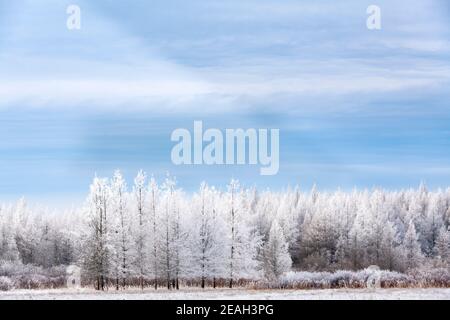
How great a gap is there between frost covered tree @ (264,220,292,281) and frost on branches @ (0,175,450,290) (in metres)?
0.09

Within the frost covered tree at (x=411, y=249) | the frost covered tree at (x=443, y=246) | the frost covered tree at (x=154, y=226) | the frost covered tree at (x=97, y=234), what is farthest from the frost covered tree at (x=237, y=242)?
the frost covered tree at (x=443, y=246)

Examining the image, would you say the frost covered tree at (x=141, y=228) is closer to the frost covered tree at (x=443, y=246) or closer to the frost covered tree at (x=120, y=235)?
the frost covered tree at (x=120, y=235)

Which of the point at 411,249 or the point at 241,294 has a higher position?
the point at 241,294

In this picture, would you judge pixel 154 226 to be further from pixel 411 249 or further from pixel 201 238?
pixel 411 249

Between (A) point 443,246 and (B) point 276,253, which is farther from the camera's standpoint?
(A) point 443,246

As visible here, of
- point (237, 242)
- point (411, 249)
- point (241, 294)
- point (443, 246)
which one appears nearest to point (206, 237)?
point (237, 242)

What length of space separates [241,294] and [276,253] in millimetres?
16928

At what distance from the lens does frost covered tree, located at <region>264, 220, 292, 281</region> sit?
44.8 m

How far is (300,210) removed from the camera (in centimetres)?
5341

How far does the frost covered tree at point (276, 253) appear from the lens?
147ft

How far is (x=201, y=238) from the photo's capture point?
3603 centimetres
